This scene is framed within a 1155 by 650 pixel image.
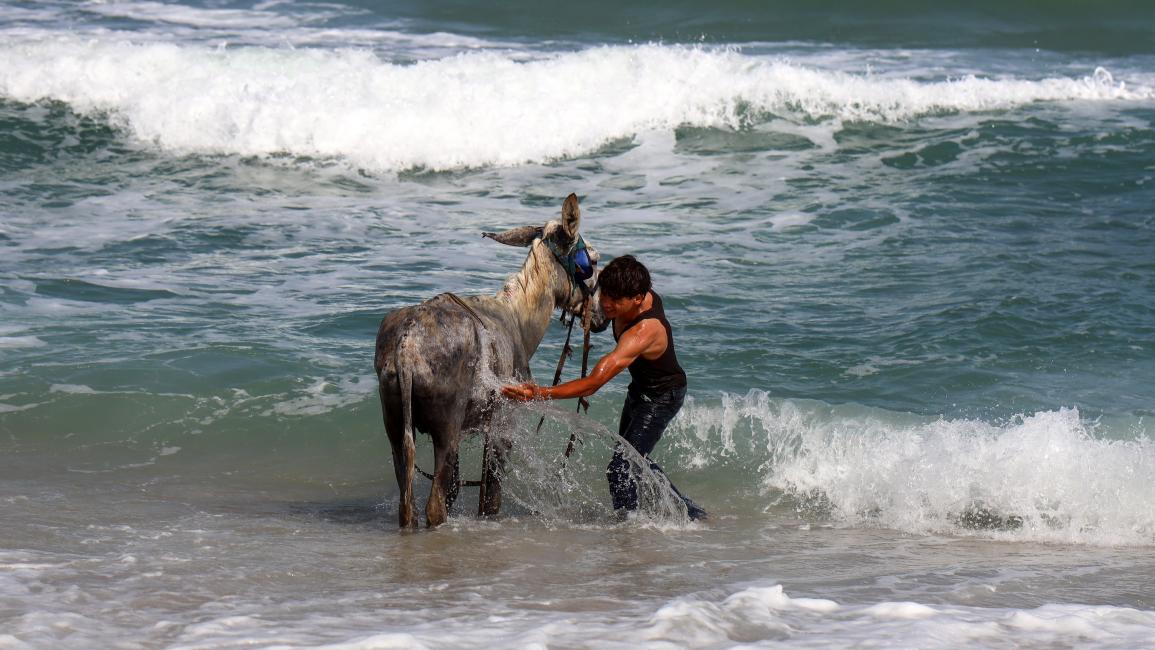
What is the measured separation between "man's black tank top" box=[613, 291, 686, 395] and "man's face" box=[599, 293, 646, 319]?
0.13 m

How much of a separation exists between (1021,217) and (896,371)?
564 centimetres

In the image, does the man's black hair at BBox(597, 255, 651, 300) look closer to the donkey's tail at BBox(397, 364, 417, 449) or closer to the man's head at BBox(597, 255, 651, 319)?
the man's head at BBox(597, 255, 651, 319)

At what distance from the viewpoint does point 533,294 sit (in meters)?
7.20

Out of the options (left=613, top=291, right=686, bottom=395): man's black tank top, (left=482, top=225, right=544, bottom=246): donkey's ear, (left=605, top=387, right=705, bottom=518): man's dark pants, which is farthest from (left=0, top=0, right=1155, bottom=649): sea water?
(left=482, top=225, right=544, bottom=246): donkey's ear

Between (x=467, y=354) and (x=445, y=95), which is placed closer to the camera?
(x=467, y=354)

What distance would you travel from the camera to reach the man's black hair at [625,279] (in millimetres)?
6902

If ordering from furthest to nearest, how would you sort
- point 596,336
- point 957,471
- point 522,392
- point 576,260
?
point 596,336, point 957,471, point 576,260, point 522,392

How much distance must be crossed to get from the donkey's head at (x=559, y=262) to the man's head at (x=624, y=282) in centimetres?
33

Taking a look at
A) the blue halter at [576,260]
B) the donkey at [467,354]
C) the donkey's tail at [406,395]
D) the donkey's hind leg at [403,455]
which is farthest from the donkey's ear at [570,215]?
the donkey's hind leg at [403,455]

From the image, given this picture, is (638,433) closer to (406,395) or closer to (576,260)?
(576,260)

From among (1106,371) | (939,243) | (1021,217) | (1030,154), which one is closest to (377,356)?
(1106,371)

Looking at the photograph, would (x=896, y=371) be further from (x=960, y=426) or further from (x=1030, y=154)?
(x=1030, y=154)

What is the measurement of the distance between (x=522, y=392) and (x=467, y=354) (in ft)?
1.17

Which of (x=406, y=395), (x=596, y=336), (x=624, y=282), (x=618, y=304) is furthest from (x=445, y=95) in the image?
(x=406, y=395)
